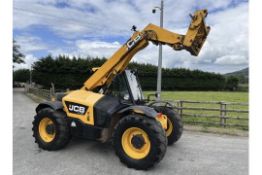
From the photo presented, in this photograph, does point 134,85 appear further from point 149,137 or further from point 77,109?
point 149,137

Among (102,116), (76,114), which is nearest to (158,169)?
(102,116)

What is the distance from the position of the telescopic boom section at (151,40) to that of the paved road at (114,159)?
1566mm

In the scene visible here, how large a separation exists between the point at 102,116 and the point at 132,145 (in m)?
0.88

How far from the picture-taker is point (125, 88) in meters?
5.72

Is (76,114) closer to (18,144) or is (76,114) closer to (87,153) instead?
(87,153)

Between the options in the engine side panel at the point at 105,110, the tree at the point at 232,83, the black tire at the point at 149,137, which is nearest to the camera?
the black tire at the point at 149,137

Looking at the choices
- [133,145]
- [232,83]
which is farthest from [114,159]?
[232,83]

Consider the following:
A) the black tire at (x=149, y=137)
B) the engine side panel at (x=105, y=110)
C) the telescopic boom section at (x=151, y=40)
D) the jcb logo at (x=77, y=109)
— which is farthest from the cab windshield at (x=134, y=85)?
the jcb logo at (x=77, y=109)

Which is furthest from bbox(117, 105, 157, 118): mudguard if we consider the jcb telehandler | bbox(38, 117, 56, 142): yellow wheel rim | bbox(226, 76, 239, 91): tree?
bbox(226, 76, 239, 91): tree

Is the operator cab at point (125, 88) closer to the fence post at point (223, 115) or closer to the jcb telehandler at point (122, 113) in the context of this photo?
the jcb telehandler at point (122, 113)

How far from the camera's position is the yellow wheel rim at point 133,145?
4754 millimetres

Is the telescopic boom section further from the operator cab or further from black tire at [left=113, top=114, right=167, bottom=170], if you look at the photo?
black tire at [left=113, top=114, right=167, bottom=170]

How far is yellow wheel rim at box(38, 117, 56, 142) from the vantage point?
19.0 ft

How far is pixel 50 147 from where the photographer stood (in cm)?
564
